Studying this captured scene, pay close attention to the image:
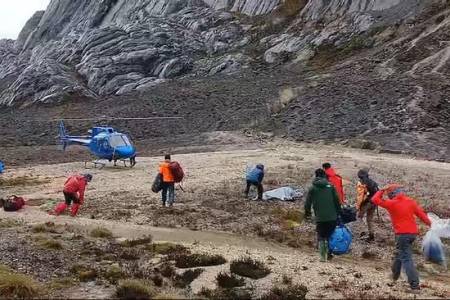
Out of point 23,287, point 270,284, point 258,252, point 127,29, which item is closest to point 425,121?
point 258,252

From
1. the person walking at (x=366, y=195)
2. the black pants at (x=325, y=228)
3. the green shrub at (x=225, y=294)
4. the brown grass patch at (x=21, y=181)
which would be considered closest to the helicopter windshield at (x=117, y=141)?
the brown grass patch at (x=21, y=181)

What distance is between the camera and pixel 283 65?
6738 cm

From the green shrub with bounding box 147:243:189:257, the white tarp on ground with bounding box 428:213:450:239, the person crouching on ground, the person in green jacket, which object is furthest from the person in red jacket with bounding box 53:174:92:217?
the white tarp on ground with bounding box 428:213:450:239

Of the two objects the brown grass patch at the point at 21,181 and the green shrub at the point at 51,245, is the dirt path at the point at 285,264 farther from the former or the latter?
the brown grass patch at the point at 21,181

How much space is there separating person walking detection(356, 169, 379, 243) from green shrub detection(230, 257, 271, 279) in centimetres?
457

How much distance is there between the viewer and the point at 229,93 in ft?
195

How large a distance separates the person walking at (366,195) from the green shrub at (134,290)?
7.76 meters

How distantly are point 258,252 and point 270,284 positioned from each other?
3339 mm

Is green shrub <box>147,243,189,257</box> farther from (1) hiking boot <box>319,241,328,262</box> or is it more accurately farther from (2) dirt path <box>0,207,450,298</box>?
(1) hiking boot <box>319,241,328,262</box>

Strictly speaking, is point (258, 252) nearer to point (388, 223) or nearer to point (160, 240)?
point (160, 240)

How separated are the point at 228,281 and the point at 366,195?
634cm

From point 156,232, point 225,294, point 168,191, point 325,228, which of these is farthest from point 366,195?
point 168,191

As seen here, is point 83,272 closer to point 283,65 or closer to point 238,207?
point 238,207

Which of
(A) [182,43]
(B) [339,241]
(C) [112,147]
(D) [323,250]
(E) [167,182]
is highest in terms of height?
(A) [182,43]
